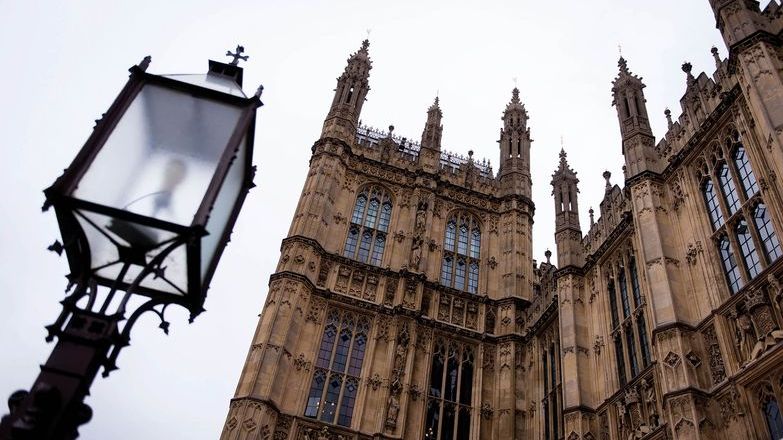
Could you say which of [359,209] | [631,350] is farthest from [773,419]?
[359,209]

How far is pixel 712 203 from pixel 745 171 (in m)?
1.25

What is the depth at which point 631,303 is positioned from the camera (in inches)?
639

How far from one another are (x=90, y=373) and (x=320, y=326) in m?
19.0

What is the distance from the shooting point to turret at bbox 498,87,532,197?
28.9 m

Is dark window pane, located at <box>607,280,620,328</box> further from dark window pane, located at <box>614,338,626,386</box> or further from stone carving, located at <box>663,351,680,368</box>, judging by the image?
stone carving, located at <box>663,351,680,368</box>

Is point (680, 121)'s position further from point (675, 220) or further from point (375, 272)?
point (375, 272)

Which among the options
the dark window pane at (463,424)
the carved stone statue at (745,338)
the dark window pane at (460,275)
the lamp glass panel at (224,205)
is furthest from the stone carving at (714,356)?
the dark window pane at (460,275)

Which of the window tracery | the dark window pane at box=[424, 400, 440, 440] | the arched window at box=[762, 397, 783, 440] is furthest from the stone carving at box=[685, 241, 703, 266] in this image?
the dark window pane at box=[424, 400, 440, 440]

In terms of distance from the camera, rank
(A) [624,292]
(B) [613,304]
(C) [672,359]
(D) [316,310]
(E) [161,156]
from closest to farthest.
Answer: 1. (E) [161,156]
2. (C) [672,359]
3. (A) [624,292]
4. (B) [613,304]
5. (D) [316,310]

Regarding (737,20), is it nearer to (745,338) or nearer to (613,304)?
(745,338)

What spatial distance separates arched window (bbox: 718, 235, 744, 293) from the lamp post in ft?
39.4

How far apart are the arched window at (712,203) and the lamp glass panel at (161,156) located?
13.4 m

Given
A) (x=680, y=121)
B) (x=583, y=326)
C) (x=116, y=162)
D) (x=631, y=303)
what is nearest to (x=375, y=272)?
(x=583, y=326)

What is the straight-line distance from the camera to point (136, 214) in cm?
321
